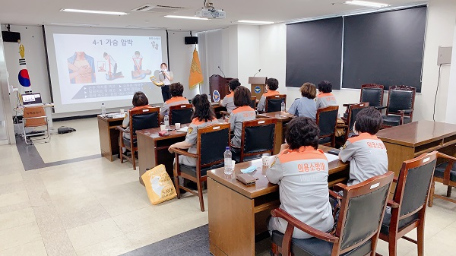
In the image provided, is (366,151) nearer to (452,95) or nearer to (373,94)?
(452,95)

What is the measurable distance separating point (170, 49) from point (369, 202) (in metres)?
9.79

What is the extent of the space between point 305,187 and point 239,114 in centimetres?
202

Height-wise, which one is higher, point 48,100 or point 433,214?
point 48,100

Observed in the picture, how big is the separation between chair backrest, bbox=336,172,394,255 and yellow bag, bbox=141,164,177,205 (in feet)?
7.34

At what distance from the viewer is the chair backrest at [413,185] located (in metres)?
1.93

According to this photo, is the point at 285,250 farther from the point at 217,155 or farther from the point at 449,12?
the point at 449,12

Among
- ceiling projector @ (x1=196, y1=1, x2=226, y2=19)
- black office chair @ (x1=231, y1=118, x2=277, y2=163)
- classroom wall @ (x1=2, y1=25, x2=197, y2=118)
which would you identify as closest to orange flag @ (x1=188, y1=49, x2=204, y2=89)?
classroom wall @ (x1=2, y1=25, x2=197, y2=118)

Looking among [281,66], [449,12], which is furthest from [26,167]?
[449,12]

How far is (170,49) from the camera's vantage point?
10.6 metres

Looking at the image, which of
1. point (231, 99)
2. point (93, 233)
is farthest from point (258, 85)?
point (93, 233)

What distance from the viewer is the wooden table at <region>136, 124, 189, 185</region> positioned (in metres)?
3.77

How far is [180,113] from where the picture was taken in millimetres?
4773

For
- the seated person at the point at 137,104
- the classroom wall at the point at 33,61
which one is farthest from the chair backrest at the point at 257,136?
the classroom wall at the point at 33,61

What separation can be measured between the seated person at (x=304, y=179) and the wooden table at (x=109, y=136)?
3.74m
